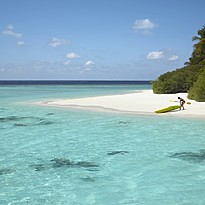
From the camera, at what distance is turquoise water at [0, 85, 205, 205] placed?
868cm

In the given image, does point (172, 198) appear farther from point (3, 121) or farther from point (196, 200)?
point (3, 121)

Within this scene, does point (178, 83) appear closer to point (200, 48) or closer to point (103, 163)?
point (200, 48)

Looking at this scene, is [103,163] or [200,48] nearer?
[103,163]

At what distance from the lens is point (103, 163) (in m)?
11.7

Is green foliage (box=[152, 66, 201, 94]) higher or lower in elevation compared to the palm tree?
lower

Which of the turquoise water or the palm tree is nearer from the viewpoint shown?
the turquoise water

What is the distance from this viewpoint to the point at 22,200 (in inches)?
330

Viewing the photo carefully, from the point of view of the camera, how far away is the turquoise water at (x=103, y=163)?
28.5 feet

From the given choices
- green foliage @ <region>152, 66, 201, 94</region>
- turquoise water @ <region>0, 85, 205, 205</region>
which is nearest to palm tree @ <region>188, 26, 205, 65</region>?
green foliage @ <region>152, 66, 201, 94</region>

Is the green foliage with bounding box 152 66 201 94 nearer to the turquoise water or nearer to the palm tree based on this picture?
the palm tree

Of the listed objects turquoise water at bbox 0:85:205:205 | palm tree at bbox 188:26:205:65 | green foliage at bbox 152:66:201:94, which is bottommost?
turquoise water at bbox 0:85:205:205

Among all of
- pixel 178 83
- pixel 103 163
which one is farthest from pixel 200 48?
pixel 103 163

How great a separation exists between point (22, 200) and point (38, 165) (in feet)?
10.2

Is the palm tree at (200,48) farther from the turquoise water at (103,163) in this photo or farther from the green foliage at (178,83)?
the turquoise water at (103,163)
